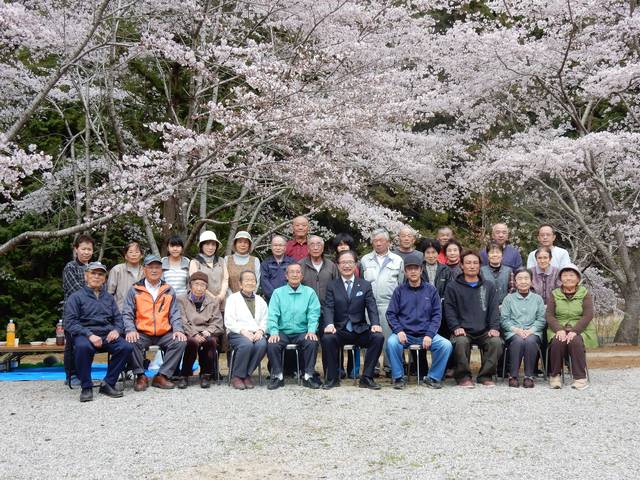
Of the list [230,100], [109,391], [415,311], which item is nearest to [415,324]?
[415,311]

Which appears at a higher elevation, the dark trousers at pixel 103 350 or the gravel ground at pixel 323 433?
the dark trousers at pixel 103 350

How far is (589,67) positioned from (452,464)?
10.6 m

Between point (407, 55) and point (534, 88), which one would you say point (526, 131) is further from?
point (407, 55)

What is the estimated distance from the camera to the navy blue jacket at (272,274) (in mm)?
7266

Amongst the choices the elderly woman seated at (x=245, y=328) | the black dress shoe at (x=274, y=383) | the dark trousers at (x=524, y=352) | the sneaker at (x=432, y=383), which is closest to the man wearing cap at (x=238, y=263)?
the elderly woman seated at (x=245, y=328)

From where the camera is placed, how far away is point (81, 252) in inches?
275

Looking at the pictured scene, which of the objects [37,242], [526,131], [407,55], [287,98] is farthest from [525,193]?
[37,242]

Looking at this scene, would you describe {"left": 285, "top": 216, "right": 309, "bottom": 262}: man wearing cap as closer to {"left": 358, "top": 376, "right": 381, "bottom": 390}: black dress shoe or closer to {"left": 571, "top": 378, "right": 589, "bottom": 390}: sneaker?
{"left": 358, "top": 376, "right": 381, "bottom": 390}: black dress shoe

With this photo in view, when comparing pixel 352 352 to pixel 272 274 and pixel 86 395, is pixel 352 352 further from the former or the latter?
pixel 86 395

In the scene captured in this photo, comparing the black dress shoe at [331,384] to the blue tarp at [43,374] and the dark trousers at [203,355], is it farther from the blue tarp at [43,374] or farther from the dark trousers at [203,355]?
the blue tarp at [43,374]

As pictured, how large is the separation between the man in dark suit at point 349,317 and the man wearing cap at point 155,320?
1428 millimetres

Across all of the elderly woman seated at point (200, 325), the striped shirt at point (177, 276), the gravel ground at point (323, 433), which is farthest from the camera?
the striped shirt at point (177, 276)

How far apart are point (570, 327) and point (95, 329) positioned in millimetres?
4603

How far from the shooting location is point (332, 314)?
6844mm
